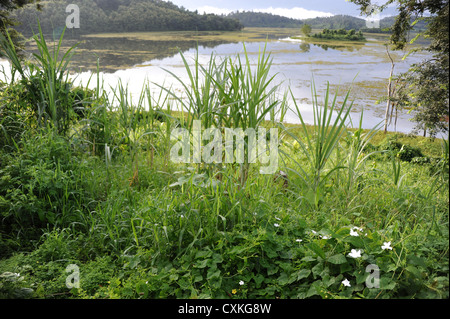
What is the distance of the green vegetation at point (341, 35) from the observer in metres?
4.94

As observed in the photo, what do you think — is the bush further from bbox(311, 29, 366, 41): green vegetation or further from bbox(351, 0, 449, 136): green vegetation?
bbox(311, 29, 366, 41): green vegetation

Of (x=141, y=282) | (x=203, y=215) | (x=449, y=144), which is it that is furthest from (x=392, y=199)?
(x=141, y=282)

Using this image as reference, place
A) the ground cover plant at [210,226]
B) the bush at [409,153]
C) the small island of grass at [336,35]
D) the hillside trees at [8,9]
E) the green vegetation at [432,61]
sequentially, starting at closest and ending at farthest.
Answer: the ground cover plant at [210,226] → the green vegetation at [432,61] → the bush at [409,153] → the hillside trees at [8,9] → the small island of grass at [336,35]

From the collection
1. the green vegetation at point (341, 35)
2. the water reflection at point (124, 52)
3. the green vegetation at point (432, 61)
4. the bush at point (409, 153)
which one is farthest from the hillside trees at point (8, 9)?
the bush at point (409, 153)

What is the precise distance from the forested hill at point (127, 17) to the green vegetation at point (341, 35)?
50.7 inches

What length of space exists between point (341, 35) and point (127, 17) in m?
3.19

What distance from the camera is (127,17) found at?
5480 mm

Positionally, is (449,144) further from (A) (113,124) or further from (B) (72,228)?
(A) (113,124)

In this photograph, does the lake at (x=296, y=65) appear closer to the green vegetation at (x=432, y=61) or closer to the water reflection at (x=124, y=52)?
the water reflection at (x=124, y=52)

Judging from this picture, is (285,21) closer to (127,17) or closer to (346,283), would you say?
(127,17)

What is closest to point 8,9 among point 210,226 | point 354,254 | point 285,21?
point 285,21

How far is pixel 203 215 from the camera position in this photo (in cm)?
203

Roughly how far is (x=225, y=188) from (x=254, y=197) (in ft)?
0.67
